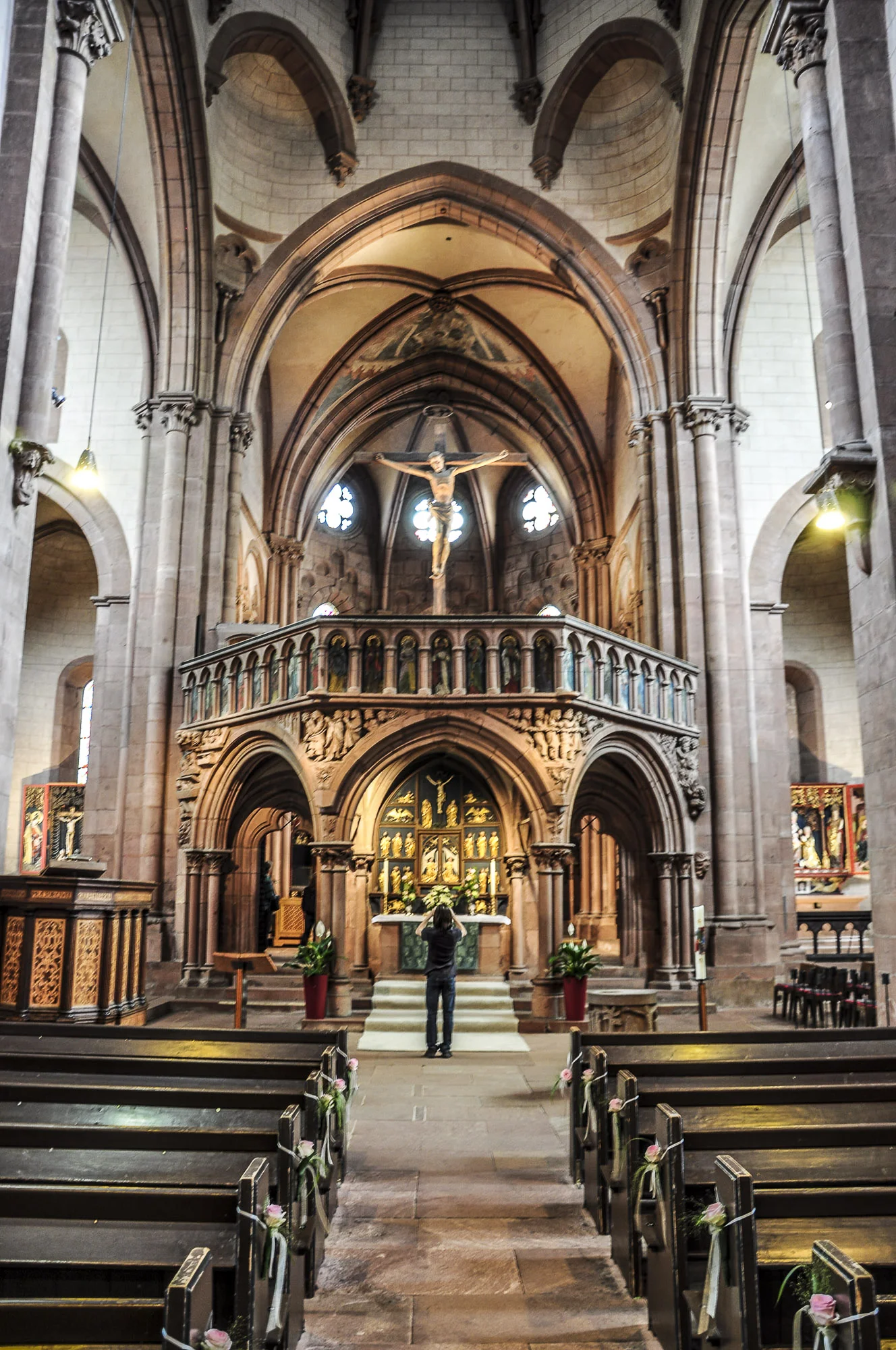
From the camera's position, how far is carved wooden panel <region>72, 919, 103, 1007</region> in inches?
376

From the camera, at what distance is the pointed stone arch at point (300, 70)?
1639 cm

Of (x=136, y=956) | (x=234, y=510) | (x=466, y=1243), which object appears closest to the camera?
(x=466, y=1243)

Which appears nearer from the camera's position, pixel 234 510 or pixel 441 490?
pixel 441 490

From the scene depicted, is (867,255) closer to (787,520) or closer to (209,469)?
(787,520)

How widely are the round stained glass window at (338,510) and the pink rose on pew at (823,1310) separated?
93.4 feet

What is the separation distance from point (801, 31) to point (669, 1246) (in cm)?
977

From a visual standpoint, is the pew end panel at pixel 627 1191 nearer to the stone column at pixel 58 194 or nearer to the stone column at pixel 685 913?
the stone column at pixel 58 194

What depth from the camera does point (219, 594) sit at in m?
17.0

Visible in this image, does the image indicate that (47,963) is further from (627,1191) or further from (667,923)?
(667,923)

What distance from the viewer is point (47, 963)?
9453mm

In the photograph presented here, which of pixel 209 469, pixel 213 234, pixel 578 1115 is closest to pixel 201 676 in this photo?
pixel 209 469

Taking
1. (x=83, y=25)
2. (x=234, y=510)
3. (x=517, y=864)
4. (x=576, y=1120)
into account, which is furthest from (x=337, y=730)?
(x=576, y=1120)

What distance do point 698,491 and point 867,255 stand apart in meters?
7.81

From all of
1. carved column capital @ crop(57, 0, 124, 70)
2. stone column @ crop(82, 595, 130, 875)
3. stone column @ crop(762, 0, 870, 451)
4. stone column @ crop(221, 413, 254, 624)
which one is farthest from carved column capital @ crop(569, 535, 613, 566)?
carved column capital @ crop(57, 0, 124, 70)
